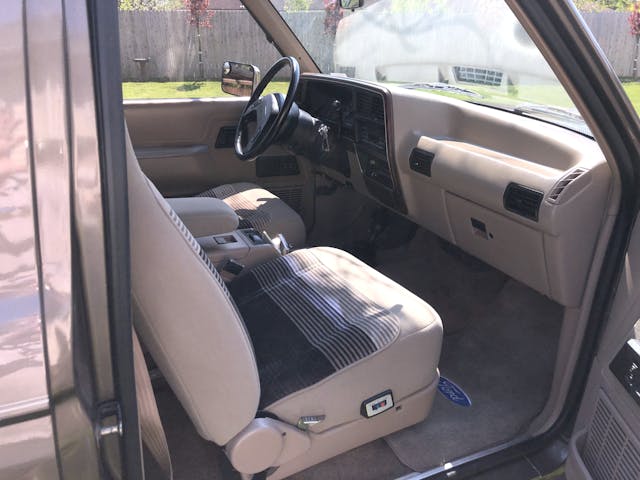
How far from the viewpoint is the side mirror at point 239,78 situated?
9.62 feet

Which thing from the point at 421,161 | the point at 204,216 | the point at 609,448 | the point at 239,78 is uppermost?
the point at 239,78

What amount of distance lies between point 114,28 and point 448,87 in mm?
1697

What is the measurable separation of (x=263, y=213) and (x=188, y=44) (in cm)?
197

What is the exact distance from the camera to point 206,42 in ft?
12.9

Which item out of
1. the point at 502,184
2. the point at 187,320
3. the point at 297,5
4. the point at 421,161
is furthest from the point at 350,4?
the point at 187,320

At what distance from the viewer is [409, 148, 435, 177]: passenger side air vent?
2.07 m

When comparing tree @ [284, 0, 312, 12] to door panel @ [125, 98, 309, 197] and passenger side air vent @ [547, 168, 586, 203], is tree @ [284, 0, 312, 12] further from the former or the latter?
passenger side air vent @ [547, 168, 586, 203]

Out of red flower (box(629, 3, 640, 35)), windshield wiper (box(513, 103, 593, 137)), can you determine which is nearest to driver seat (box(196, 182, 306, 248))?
windshield wiper (box(513, 103, 593, 137))

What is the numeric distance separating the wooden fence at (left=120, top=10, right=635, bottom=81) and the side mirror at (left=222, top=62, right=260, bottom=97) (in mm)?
176

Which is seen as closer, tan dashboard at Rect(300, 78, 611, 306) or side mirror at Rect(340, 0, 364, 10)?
tan dashboard at Rect(300, 78, 611, 306)

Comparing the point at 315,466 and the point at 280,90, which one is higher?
the point at 280,90

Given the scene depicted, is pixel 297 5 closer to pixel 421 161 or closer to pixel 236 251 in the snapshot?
pixel 421 161

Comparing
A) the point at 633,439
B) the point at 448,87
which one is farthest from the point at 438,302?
the point at 633,439

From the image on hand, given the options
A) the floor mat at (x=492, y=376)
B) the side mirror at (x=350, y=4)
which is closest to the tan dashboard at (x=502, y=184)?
the side mirror at (x=350, y=4)
